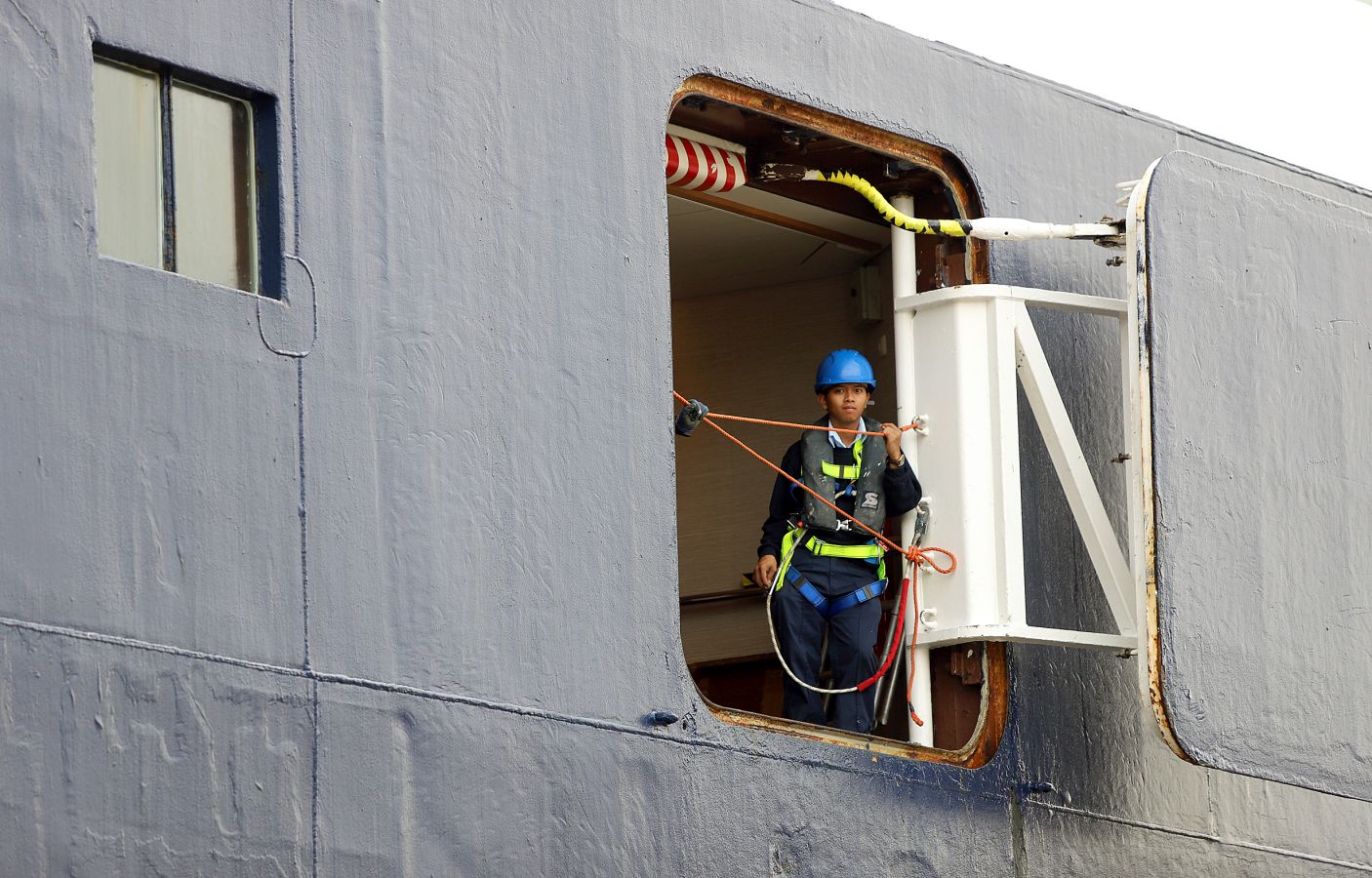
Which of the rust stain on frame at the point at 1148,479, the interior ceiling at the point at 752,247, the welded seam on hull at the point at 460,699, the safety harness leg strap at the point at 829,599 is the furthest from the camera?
the interior ceiling at the point at 752,247

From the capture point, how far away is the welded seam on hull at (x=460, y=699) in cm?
411

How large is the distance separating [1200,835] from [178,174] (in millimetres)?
3994

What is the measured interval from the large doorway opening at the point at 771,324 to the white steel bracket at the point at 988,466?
225mm

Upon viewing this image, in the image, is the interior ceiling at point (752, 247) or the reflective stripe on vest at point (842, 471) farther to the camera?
the interior ceiling at point (752, 247)

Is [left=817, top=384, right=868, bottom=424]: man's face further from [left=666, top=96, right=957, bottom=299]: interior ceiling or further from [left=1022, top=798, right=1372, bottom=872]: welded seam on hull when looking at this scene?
[left=1022, top=798, right=1372, bottom=872]: welded seam on hull

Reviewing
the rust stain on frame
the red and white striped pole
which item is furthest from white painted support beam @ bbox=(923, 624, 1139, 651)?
the red and white striped pole

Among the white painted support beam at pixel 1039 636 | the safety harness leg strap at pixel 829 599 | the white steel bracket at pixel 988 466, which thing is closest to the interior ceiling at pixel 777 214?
the white steel bracket at pixel 988 466

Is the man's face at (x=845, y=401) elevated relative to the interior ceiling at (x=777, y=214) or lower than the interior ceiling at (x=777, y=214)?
lower

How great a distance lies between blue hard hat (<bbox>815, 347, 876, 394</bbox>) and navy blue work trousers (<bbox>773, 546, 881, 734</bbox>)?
584 mm

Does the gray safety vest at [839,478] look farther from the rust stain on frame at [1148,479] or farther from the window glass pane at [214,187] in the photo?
the window glass pane at [214,187]

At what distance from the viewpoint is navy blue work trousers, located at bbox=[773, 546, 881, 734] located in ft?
21.7

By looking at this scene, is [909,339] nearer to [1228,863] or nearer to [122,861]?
[1228,863]

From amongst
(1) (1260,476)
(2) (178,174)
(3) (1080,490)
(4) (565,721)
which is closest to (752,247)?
(3) (1080,490)

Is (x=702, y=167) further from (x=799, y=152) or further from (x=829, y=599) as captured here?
(x=829, y=599)
